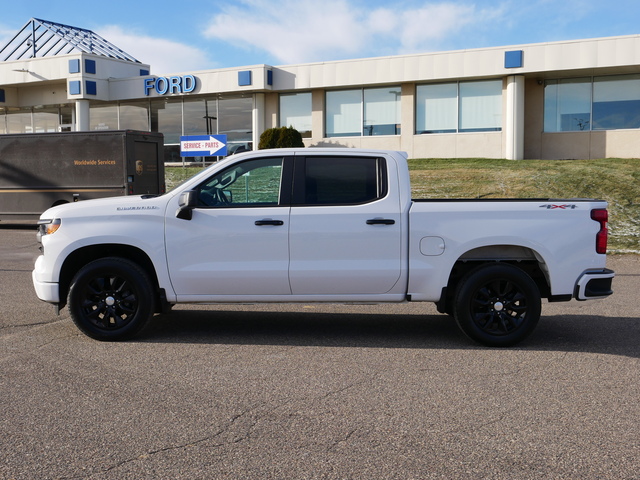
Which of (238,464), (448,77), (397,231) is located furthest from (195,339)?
(448,77)

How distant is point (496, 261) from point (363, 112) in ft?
84.2

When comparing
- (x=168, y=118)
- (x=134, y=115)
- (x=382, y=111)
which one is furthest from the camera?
(x=134, y=115)

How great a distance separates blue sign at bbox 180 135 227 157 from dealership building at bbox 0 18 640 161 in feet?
32.2

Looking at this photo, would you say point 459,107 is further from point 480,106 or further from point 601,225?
point 601,225

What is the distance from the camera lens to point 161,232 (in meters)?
7.06

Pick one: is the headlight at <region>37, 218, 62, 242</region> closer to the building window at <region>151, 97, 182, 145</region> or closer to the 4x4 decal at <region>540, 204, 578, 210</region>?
the 4x4 decal at <region>540, 204, 578, 210</region>

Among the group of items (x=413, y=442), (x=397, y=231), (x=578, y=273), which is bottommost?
(x=413, y=442)

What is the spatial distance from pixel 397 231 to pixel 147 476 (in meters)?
3.71

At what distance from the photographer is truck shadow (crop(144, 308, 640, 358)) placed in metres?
7.06

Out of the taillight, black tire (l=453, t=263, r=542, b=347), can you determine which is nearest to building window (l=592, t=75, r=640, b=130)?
the taillight

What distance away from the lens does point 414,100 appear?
3098cm

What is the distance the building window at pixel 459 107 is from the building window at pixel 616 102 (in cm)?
381

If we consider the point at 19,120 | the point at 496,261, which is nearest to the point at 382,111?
the point at 19,120

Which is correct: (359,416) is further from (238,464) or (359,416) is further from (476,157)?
(476,157)
